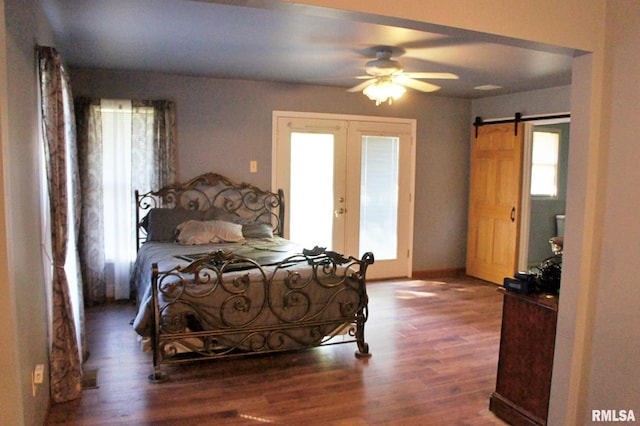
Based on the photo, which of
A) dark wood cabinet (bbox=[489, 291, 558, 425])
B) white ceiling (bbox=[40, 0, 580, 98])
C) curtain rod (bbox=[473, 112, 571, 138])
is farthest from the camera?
curtain rod (bbox=[473, 112, 571, 138])

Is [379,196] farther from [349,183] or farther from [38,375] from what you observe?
[38,375]

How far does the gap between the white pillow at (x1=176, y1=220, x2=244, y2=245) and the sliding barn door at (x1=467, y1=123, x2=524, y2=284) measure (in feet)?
10.9

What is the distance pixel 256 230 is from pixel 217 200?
2.10ft

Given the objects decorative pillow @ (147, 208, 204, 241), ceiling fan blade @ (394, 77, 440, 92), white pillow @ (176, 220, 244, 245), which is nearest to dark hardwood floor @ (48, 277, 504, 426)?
decorative pillow @ (147, 208, 204, 241)

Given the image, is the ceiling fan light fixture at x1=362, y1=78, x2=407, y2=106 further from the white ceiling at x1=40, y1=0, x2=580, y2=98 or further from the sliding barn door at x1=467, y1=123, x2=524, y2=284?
the sliding barn door at x1=467, y1=123, x2=524, y2=284

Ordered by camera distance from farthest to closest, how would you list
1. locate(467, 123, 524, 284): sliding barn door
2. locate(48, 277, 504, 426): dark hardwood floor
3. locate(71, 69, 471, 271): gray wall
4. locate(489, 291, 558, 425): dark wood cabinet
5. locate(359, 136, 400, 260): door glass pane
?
locate(359, 136, 400, 260): door glass pane
locate(467, 123, 524, 284): sliding barn door
locate(71, 69, 471, 271): gray wall
locate(48, 277, 504, 426): dark hardwood floor
locate(489, 291, 558, 425): dark wood cabinet

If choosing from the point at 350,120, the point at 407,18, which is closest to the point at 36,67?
the point at 407,18

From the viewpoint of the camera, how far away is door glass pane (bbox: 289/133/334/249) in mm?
5656

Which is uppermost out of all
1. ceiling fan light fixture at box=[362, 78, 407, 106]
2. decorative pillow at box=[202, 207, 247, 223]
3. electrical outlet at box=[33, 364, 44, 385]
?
ceiling fan light fixture at box=[362, 78, 407, 106]

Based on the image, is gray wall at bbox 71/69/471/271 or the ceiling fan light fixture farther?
gray wall at bbox 71/69/471/271

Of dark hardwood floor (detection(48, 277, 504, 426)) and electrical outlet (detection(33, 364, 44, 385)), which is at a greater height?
electrical outlet (detection(33, 364, 44, 385))

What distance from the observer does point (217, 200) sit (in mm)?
5309

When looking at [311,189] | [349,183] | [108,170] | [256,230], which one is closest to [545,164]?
[349,183]

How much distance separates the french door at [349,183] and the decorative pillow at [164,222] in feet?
3.89
